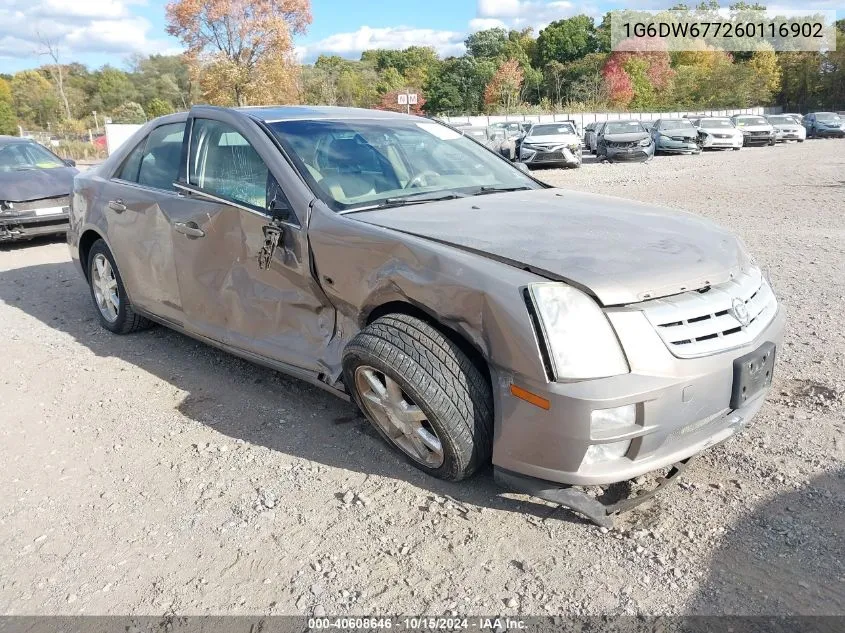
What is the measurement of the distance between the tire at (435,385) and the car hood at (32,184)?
7.42 metres

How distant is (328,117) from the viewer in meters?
3.93

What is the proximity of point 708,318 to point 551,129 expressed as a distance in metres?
20.7

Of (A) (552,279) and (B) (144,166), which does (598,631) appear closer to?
(A) (552,279)

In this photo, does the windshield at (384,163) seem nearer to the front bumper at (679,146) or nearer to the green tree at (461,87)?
the front bumper at (679,146)

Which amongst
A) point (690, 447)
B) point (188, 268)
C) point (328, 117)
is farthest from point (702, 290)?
point (188, 268)

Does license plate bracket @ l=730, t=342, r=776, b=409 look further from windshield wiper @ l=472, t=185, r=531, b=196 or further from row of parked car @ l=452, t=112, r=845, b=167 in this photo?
row of parked car @ l=452, t=112, r=845, b=167

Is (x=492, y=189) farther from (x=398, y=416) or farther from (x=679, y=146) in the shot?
(x=679, y=146)

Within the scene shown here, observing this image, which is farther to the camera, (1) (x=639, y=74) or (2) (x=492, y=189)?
(1) (x=639, y=74)

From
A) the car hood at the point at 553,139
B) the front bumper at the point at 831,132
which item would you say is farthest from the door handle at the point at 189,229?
the front bumper at the point at 831,132

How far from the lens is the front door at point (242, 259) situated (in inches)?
131

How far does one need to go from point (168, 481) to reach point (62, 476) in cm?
55

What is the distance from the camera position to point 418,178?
3.68 metres

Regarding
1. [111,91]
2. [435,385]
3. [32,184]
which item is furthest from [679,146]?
[111,91]

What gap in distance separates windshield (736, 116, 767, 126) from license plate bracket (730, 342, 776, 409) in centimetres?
→ 3097
